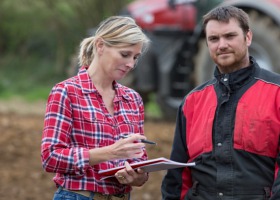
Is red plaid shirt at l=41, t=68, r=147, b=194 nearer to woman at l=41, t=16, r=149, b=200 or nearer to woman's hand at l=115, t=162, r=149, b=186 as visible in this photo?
woman at l=41, t=16, r=149, b=200

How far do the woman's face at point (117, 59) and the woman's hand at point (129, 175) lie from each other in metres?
0.44

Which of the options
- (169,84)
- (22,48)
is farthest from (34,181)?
(22,48)

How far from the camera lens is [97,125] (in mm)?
3434


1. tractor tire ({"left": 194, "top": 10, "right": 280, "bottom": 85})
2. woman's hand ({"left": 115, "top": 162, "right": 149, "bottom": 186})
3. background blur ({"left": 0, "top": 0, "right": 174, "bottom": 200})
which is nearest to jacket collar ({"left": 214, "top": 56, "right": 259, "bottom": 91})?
woman's hand ({"left": 115, "top": 162, "right": 149, "bottom": 186})

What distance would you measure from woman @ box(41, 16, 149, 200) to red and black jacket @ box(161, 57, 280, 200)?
27cm

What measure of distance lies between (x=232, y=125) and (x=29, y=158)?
5.65 metres

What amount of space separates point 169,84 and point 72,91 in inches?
273

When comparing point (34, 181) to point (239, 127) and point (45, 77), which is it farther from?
point (45, 77)

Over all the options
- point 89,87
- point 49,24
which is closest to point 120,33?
point 89,87

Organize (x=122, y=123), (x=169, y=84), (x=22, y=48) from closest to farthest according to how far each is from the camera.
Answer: (x=122, y=123), (x=169, y=84), (x=22, y=48)

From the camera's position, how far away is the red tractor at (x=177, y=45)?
907 centimetres

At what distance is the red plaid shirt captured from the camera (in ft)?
10.9

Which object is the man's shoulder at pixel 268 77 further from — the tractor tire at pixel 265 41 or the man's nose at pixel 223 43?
the tractor tire at pixel 265 41

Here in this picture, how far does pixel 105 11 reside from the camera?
69.2 ft
